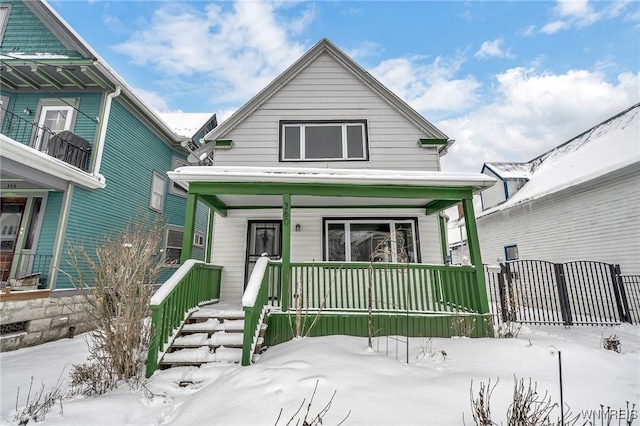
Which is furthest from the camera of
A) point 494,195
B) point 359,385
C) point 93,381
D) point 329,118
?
point 494,195

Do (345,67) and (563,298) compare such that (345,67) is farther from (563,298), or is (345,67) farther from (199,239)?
(199,239)

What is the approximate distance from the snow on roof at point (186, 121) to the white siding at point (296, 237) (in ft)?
24.6

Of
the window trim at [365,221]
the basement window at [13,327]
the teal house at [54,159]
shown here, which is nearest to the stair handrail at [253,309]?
the window trim at [365,221]

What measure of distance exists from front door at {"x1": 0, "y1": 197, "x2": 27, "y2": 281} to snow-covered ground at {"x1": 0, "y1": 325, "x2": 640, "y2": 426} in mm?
4691

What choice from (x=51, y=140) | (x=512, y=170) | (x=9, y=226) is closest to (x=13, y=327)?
(x=9, y=226)

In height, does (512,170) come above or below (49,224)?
above

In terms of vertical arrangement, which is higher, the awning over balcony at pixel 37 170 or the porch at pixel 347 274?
the awning over balcony at pixel 37 170

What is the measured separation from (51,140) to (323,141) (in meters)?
7.99

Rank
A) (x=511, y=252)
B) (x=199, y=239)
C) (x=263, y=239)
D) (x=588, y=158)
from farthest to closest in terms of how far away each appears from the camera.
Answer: (x=199, y=239)
(x=511, y=252)
(x=588, y=158)
(x=263, y=239)

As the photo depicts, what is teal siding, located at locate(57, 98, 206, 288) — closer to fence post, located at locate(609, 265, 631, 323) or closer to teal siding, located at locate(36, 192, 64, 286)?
teal siding, located at locate(36, 192, 64, 286)

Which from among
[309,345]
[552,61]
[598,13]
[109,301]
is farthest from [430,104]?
[109,301]

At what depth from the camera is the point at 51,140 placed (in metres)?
8.31

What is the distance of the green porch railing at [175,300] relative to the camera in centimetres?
397

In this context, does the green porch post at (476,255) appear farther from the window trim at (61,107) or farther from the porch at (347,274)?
the window trim at (61,107)
